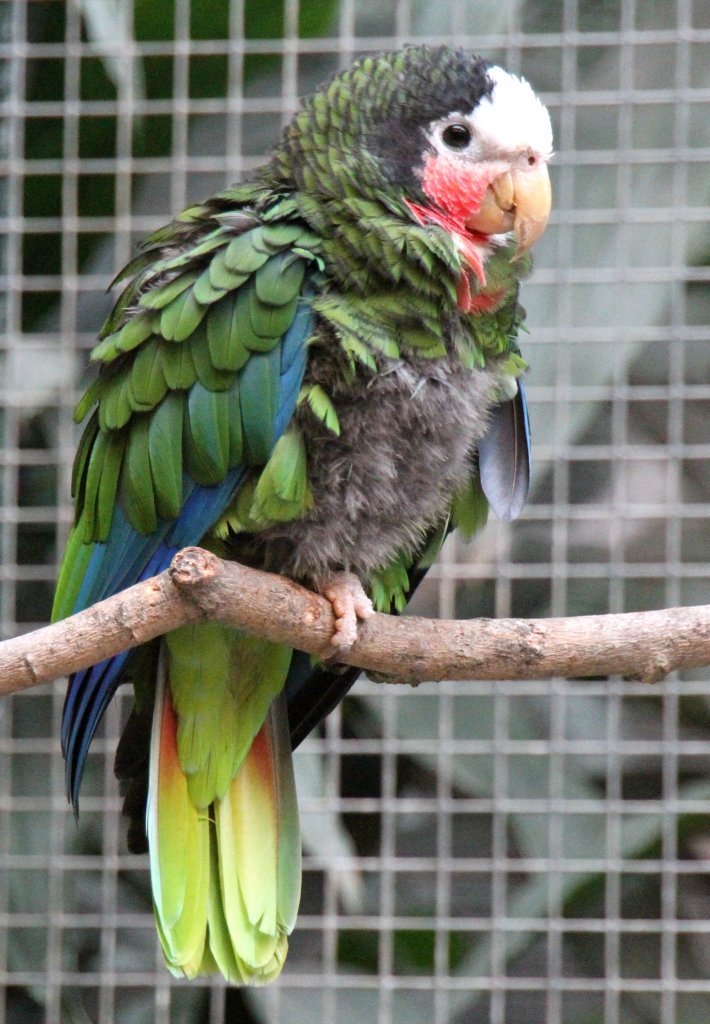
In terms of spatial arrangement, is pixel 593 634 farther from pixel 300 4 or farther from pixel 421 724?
pixel 300 4

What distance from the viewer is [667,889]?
148cm

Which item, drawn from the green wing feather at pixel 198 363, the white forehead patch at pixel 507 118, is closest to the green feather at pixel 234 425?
the green wing feather at pixel 198 363

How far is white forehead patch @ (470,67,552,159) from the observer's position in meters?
1.06

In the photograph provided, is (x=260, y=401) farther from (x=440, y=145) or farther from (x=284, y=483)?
(x=440, y=145)

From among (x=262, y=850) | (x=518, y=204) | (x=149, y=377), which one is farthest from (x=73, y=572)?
(x=518, y=204)

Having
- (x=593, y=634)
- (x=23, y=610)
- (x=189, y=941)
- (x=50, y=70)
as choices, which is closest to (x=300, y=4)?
(x=50, y=70)

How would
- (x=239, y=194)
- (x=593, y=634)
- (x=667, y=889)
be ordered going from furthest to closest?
(x=667, y=889)
(x=239, y=194)
(x=593, y=634)

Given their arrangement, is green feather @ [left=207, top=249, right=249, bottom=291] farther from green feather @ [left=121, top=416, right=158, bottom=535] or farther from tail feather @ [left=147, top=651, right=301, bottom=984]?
tail feather @ [left=147, top=651, right=301, bottom=984]

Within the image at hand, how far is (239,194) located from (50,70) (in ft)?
2.42

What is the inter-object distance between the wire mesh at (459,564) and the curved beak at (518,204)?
0.46 m

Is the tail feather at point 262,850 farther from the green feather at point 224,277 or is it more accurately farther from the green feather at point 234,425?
the green feather at point 224,277

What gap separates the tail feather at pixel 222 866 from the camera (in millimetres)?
1107

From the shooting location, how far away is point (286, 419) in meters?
1.00

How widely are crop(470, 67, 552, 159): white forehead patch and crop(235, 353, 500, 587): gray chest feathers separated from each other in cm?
20
